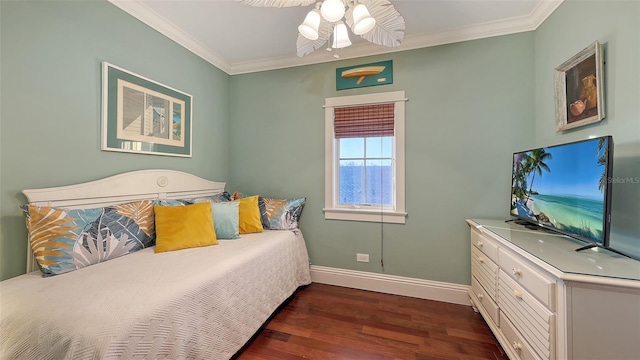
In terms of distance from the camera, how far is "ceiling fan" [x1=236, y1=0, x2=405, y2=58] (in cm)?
135

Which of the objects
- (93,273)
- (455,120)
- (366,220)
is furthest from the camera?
(366,220)

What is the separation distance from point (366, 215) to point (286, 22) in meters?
2.06

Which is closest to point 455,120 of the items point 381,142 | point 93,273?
point 381,142

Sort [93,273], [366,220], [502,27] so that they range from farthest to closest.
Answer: [366,220] → [502,27] → [93,273]

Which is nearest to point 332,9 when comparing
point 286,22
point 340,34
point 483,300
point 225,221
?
point 340,34

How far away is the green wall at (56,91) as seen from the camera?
134 centimetres

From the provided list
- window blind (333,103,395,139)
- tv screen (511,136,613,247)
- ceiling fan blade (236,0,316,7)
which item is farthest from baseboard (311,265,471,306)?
ceiling fan blade (236,0,316,7)

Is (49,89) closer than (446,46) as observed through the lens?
Yes

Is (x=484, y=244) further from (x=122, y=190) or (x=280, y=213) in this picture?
(x=122, y=190)

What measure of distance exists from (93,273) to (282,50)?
255cm

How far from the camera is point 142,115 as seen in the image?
78.8 inches

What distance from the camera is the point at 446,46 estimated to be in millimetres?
2312

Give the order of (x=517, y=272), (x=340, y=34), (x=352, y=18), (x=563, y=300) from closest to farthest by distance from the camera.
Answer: (x=563, y=300)
(x=517, y=272)
(x=352, y=18)
(x=340, y=34)

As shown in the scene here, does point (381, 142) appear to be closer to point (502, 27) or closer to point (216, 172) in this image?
point (502, 27)
